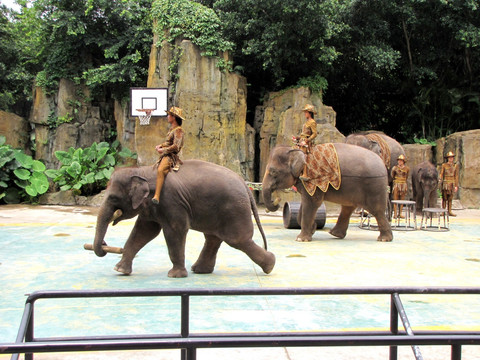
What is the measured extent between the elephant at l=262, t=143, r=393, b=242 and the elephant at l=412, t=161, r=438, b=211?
3997 mm

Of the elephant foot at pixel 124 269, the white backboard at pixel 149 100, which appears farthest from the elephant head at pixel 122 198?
the white backboard at pixel 149 100

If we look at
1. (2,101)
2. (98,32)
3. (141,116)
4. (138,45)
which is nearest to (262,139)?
(141,116)

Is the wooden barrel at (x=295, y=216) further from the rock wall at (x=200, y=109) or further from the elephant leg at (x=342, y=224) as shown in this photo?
the rock wall at (x=200, y=109)

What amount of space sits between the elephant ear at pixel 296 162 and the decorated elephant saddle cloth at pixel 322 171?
18 cm

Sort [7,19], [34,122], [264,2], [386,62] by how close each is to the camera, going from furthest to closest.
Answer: [7,19]
[34,122]
[386,62]
[264,2]

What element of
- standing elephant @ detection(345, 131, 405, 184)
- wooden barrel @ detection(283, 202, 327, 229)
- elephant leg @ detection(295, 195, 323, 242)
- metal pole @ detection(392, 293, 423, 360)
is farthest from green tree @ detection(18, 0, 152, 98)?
metal pole @ detection(392, 293, 423, 360)

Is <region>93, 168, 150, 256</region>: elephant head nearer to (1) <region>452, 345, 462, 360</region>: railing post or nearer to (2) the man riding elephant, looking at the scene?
(1) <region>452, 345, 462, 360</region>: railing post

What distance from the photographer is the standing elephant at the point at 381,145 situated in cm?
1212

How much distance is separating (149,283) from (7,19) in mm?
16698

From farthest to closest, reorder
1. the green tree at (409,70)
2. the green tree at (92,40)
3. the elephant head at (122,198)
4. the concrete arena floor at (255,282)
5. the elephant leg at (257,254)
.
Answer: the green tree at (92,40) < the green tree at (409,70) < the elephant leg at (257,254) < the elephant head at (122,198) < the concrete arena floor at (255,282)

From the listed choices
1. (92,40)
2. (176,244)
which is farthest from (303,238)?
(92,40)

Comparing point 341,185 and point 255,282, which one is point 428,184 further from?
point 255,282

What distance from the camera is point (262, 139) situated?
16.1 metres

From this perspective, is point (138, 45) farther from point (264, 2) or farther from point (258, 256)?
point (258, 256)
